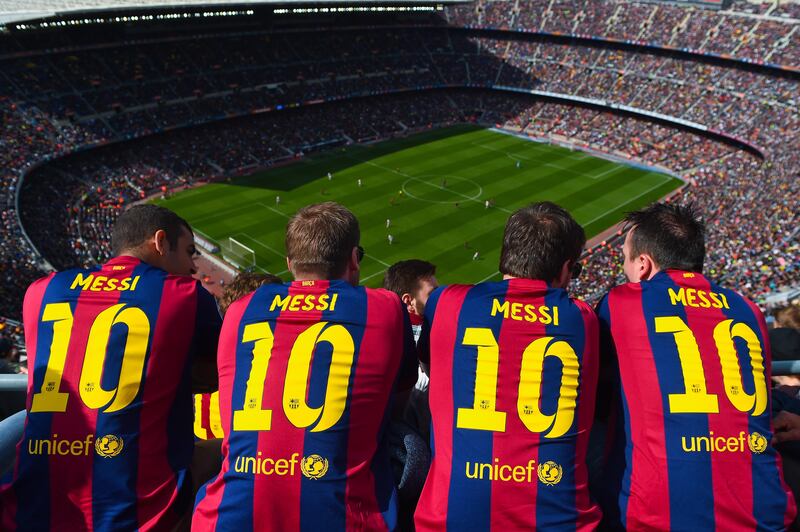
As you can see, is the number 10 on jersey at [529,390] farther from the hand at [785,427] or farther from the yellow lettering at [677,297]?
the hand at [785,427]

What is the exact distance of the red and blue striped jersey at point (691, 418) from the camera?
316 centimetres

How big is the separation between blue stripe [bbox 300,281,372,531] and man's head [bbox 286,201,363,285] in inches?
12.5

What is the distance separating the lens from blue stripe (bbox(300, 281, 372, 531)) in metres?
2.96

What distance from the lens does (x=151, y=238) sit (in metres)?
4.00

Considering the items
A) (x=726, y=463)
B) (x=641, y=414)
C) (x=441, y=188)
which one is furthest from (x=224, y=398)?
(x=441, y=188)

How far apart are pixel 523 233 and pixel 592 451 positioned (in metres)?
1.46

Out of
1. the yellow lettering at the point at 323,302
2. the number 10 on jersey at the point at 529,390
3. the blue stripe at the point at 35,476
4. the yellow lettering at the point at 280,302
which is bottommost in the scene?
the blue stripe at the point at 35,476

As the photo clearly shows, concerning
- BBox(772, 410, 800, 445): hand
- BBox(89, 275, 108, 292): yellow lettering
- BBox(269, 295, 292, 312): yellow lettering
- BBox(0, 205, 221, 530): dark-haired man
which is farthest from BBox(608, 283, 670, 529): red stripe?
BBox(89, 275, 108, 292): yellow lettering

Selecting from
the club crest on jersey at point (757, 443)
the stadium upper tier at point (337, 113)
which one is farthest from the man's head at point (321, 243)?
the stadium upper tier at point (337, 113)

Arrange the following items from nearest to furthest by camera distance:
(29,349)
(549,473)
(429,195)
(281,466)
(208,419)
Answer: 1. (281,466)
2. (549,473)
3. (29,349)
4. (208,419)
5. (429,195)

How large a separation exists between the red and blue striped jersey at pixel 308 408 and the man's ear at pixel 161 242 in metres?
0.84

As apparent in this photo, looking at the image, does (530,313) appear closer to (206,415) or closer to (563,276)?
(563,276)

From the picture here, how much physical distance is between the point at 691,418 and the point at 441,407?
55.8 inches

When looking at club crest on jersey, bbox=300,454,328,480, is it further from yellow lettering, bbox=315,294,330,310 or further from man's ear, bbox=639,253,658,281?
man's ear, bbox=639,253,658,281
